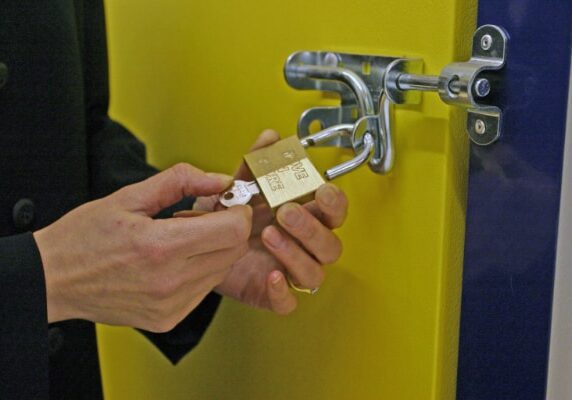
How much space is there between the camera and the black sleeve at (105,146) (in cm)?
93

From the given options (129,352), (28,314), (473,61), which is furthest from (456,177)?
(129,352)

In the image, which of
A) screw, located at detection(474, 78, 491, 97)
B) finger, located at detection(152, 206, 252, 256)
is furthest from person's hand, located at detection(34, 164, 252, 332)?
screw, located at detection(474, 78, 491, 97)

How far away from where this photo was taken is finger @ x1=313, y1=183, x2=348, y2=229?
26.1 inches

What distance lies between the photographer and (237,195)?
679 mm

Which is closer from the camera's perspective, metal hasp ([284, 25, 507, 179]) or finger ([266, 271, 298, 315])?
metal hasp ([284, 25, 507, 179])

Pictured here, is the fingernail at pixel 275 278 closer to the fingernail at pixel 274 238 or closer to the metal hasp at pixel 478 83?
the fingernail at pixel 274 238

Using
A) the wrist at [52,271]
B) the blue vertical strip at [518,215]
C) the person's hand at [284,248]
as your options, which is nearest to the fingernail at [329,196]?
the person's hand at [284,248]

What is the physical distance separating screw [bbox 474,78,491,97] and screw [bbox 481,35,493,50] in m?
0.03

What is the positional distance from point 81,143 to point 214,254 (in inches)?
12.6

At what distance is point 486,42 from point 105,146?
523 millimetres

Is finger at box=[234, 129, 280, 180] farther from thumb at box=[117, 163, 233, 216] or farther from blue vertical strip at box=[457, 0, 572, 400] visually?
blue vertical strip at box=[457, 0, 572, 400]

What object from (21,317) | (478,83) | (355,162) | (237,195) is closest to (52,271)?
(21,317)

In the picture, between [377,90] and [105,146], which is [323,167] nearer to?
[377,90]

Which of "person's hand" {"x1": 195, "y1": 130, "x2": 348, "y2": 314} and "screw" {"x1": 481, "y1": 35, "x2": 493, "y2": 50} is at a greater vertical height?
"screw" {"x1": 481, "y1": 35, "x2": 493, "y2": 50}
